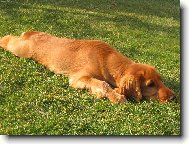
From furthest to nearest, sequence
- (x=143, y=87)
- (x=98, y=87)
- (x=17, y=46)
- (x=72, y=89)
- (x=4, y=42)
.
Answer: (x=4, y=42)
(x=17, y=46)
(x=72, y=89)
(x=98, y=87)
(x=143, y=87)

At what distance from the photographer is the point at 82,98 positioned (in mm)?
8195

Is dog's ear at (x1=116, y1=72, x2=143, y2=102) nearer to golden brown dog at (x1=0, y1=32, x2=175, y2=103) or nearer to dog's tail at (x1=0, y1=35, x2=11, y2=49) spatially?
golden brown dog at (x1=0, y1=32, x2=175, y2=103)

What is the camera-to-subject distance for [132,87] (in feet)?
26.8

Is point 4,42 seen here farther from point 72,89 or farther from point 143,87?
point 143,87

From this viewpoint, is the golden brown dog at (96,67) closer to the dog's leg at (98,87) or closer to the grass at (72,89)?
the dog's leg at (98,87)

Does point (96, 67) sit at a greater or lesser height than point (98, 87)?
greater

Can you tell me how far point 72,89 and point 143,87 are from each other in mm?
1301

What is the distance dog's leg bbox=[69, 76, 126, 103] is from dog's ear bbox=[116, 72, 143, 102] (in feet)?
0.48

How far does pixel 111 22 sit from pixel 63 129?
9.63 meters

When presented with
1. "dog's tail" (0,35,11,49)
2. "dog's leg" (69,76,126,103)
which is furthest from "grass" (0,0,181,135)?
"dog's tail" (0,35,11,49)

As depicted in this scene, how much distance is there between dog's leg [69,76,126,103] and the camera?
8101mm

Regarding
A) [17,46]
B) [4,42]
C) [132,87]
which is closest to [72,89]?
[132,87]

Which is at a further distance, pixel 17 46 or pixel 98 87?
pixel 17 46

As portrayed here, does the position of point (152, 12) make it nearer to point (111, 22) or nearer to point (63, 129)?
point (111, 22)
